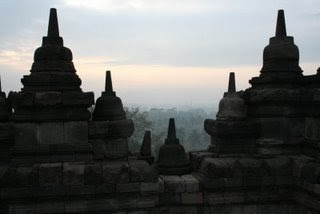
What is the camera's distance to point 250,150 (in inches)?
250

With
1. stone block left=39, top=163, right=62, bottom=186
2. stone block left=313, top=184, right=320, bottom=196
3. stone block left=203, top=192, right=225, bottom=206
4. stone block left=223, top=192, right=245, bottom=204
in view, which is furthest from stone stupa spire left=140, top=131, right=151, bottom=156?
stone block left=313, top=184, right=320, bottom=196

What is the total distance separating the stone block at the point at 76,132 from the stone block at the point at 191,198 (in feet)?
5.72

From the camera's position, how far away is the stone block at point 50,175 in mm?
5195

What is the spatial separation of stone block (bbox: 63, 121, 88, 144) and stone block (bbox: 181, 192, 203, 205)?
174 cm

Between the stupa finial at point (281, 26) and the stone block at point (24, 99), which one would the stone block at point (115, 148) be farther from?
the stupa finial at point (281, 26)

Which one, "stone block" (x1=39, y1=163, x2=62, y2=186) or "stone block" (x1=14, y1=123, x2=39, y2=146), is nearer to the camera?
"stone block" (x1=39, y1=163, x2=62, y2=186)

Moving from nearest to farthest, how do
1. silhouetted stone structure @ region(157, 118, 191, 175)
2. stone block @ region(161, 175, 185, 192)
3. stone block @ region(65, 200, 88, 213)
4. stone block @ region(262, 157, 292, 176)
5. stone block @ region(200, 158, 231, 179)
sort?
stone block @ region(65, 200, 88, 213), stone block @ region(161, 175, 185, 192), stone block @ region(200, 158, 231, 179), stone block @ region(262, 157, 292, 176), silhouetted stone structure @ region(157, 118, 191, 175)

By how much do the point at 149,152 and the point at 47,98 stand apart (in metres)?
2.00

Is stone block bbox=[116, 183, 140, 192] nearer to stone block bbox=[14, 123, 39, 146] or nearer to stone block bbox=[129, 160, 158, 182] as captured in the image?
stone block bbox=[129, 160, 158, 182]

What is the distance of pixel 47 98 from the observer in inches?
211

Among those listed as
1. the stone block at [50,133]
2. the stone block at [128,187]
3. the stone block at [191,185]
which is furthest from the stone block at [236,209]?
the stone block at [50,133]

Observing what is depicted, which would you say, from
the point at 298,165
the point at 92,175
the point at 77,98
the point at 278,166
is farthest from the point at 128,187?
the point at 298,165

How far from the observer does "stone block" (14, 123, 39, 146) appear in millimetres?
5434

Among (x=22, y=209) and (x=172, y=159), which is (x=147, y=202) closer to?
(x=172, y=159)
